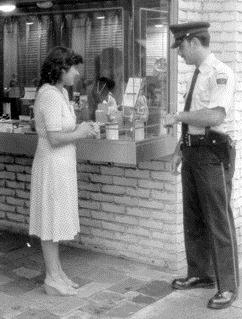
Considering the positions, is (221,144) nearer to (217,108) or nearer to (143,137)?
(217,108)

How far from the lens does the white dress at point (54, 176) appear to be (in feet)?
14.0

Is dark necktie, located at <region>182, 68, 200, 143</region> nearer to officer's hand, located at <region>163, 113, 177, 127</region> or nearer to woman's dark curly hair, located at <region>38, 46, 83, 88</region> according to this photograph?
Answer: officer's hand, located at <region>163, 113, 177, 127</region>

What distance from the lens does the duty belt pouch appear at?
4.20 m

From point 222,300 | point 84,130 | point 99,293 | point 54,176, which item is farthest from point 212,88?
point 99,293

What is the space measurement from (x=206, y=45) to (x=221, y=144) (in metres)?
0.71

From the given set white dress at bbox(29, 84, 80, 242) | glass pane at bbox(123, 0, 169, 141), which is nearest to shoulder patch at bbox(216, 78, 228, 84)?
glass pane at bbox(123, 0, 169, 141)

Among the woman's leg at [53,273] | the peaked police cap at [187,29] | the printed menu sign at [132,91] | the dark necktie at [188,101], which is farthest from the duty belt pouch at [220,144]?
the woman's leg at [53,273]

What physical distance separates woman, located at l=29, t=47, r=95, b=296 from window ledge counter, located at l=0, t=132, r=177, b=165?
251 mm

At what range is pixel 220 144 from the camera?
420 centimetres

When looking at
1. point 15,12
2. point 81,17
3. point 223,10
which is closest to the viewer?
point 223,10

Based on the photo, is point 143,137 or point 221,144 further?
point 143,137

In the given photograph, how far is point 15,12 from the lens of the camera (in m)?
5.75

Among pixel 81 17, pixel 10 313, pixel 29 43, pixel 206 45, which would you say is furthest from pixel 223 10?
pixel 10 313

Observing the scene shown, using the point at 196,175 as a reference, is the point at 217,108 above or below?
above
